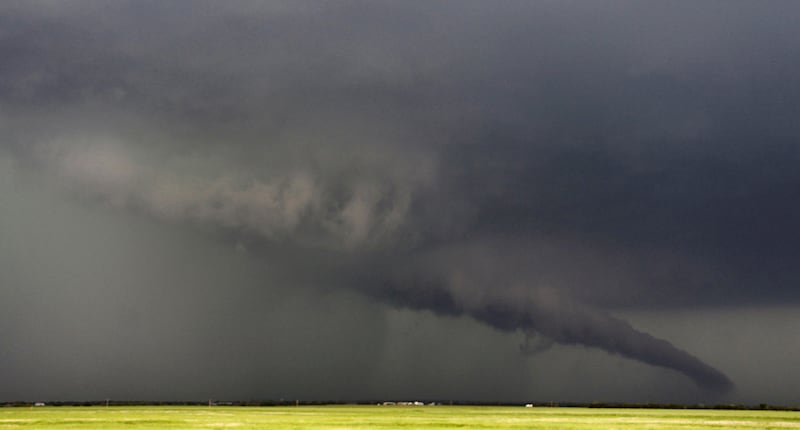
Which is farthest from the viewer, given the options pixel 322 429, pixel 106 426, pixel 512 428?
pixel 512 428

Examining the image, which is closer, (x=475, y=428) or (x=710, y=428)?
(x=475, y=428)

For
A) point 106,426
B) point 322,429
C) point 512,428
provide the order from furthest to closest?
point 512,428 < point 106,426 < point 322,429

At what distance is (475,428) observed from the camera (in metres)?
94.6

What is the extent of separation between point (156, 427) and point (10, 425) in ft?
71.5

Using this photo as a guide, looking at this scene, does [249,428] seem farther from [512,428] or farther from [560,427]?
[560,427]

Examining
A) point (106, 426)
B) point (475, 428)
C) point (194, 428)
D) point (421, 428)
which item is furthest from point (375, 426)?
point (106, 426)

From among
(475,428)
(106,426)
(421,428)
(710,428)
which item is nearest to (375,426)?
(421,428)

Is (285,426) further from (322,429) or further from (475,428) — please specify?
(475,428)

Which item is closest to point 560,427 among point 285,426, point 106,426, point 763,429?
point 763,429

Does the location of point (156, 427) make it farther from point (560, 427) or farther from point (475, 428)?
point (560, 427)

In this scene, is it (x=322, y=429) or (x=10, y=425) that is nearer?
(x=322, y=429)

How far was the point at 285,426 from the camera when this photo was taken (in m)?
93.8

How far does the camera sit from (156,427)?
87188 millimetres

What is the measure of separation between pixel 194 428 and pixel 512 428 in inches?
1479
